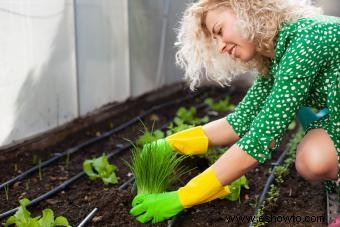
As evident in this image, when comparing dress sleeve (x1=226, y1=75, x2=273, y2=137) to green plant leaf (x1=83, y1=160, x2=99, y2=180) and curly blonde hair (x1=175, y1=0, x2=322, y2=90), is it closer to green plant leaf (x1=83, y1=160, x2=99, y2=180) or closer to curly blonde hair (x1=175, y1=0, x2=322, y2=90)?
curly blonde hair (x1=175, y1=0, x2=322, y2=90)

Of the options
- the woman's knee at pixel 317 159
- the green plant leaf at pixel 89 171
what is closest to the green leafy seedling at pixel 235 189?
the woman's knee at pixel 317 159

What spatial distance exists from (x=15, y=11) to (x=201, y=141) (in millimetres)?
1300

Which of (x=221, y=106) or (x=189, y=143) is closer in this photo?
(x=189, y=143)

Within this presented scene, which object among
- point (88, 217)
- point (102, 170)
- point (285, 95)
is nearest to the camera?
point (285, 95)

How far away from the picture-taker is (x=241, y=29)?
5.98 ft

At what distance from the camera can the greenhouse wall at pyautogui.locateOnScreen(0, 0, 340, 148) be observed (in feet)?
9.02

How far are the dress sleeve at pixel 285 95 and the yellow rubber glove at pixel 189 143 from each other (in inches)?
17.9

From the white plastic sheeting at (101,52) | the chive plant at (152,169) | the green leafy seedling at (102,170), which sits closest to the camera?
the chive plant at (152,169)

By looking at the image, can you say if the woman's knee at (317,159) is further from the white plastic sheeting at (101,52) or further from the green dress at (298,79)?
the white plastic sheeting at (101,52)

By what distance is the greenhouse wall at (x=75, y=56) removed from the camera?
275cm

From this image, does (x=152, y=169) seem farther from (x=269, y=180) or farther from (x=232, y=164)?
(x=269, y=180)

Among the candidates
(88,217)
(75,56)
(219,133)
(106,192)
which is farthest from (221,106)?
(88,217)

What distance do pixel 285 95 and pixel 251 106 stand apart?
50cm

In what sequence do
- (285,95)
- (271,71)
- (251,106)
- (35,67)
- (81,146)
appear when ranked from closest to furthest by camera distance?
(285,95) → (271,71) → (251,106) → (35,67) → (81,146)
